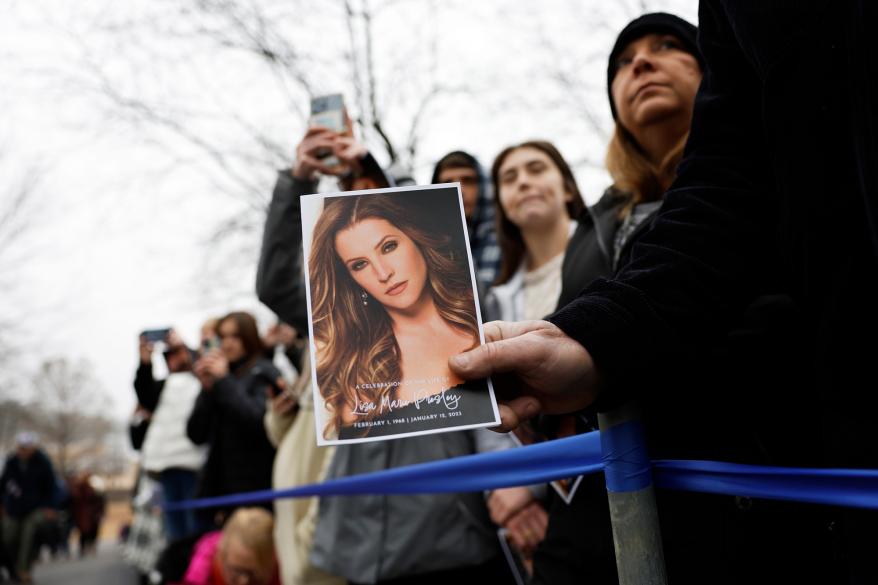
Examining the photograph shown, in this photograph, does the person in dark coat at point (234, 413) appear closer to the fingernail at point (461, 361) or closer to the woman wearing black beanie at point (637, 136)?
the woman wearing black beanie at point (637, 136)

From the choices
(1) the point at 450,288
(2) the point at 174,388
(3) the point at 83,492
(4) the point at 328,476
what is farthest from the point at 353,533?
(3) the point at 83,492

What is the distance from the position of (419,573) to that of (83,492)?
19386mm

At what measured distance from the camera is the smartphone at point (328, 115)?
Result: 2607mm

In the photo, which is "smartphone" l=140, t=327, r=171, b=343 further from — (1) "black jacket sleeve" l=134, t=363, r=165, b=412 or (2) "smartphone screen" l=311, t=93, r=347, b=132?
(2) "smartphone screen" l=311, t=93, r=347, b=132

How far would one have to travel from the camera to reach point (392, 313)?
40.3 inches

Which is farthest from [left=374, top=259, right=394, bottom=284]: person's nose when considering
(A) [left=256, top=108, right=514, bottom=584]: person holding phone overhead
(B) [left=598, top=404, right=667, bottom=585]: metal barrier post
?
(A) [left=256, top=108, right=514, bottom=584]: person holding phone overhead

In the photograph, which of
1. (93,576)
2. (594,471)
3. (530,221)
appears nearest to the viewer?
(594,471)

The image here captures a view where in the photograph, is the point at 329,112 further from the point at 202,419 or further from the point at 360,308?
the point at 202,419

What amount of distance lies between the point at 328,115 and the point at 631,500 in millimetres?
1955

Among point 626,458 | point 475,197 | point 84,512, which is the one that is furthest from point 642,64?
point 84,512

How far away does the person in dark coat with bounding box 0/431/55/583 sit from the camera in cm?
1032

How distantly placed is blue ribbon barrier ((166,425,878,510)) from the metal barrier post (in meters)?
0.08

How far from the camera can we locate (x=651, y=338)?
1.05m

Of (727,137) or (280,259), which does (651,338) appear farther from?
(280,259)
